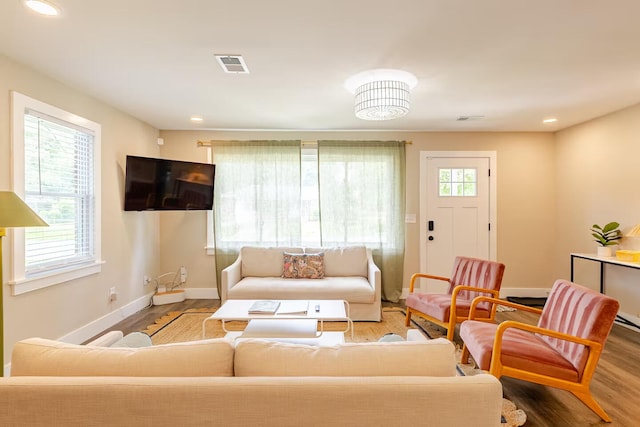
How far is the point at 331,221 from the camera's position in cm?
477

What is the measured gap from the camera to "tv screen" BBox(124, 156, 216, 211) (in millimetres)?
3918

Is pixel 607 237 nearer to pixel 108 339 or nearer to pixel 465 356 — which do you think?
pixel 465 356

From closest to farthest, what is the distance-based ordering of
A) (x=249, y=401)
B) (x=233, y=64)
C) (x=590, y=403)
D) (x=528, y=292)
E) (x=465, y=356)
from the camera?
1. (x=249, y=401)
2. (x=590, y=403)
3. (x=233, y=64)
4. (x=465, y=356)
5. (x=528, y=292)

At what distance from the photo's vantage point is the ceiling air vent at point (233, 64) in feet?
8.29

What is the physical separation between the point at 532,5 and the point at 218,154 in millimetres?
3941

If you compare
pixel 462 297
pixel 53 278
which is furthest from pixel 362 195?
pixel 53 278

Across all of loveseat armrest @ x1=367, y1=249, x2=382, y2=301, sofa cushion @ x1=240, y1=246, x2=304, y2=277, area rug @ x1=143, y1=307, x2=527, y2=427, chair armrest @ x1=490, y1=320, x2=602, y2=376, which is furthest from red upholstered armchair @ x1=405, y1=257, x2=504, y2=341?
sofa cushion @ x1=240, y1=246, x2=304, y2=277

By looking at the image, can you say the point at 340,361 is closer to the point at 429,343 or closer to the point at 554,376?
the point at 429,343

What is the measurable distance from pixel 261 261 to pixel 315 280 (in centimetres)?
78

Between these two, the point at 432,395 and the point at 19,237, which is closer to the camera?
the point at 432,395

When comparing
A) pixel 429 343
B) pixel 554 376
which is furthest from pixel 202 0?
pixel 554 376

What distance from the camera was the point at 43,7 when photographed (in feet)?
6.25

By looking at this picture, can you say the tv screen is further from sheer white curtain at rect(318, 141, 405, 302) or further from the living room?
sheer white curtain at rect(318, 141, 405, 302)

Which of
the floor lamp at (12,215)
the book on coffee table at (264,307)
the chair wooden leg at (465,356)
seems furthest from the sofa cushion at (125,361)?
the chair wooden leg at (465,356)
